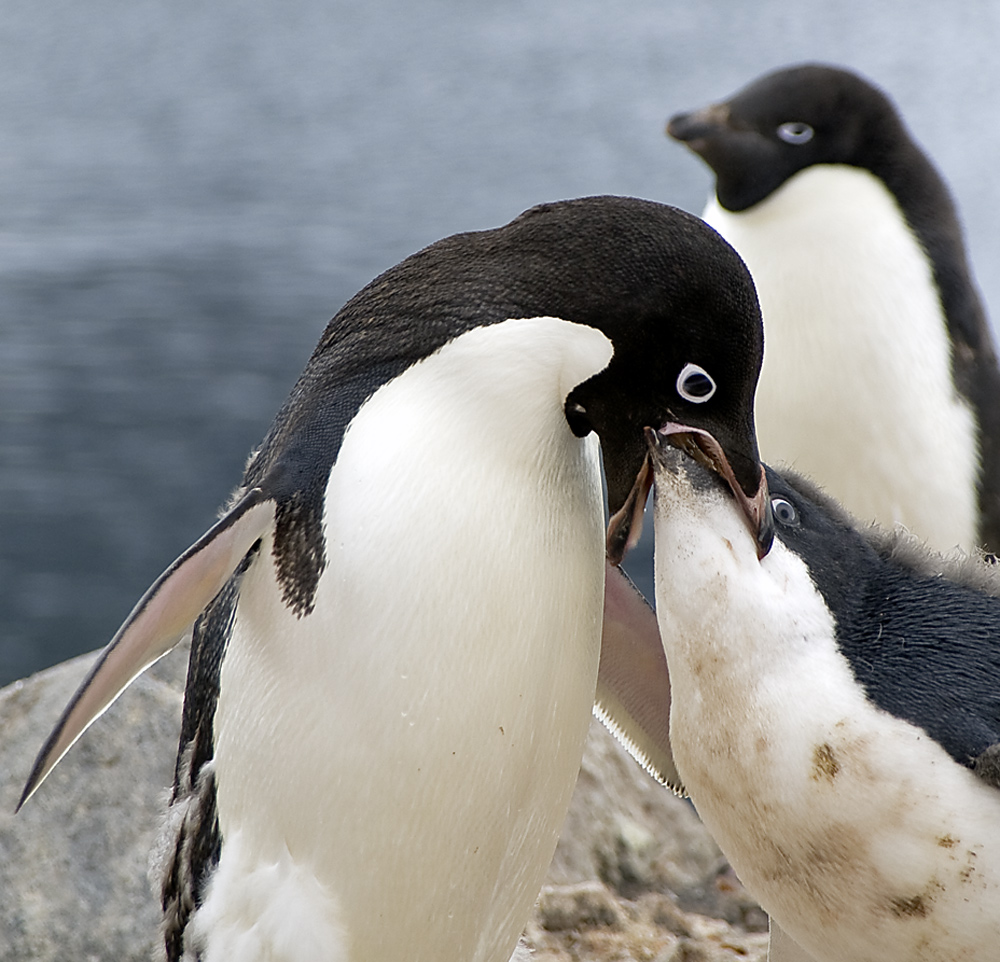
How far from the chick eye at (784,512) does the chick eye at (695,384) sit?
0.61 feet

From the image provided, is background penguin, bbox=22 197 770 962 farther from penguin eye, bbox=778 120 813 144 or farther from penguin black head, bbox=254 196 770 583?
penguin eye, bbox=778 120 813 144

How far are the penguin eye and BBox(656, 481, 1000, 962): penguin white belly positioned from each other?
3.91ft

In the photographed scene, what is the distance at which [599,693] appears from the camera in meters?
1.37

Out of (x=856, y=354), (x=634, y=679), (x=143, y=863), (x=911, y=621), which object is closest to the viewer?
(x=911, y=621)

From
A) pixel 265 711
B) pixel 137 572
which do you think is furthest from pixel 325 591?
pixel 137 572

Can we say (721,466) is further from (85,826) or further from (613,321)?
(85,826)

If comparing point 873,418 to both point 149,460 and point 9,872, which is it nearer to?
point 9,872

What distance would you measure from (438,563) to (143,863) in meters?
0.94

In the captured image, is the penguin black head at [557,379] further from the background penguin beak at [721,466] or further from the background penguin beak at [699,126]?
the background penguin beak at [699,126]

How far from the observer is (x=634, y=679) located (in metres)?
1.33

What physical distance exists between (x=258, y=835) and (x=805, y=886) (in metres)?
0.48

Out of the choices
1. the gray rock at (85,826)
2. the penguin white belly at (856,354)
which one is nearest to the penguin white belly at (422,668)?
the gray rock at (85,826)

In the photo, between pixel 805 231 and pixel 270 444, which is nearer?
pixel 270 444

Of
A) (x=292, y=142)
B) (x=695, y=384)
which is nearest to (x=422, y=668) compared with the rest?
(x=695, y=384)
